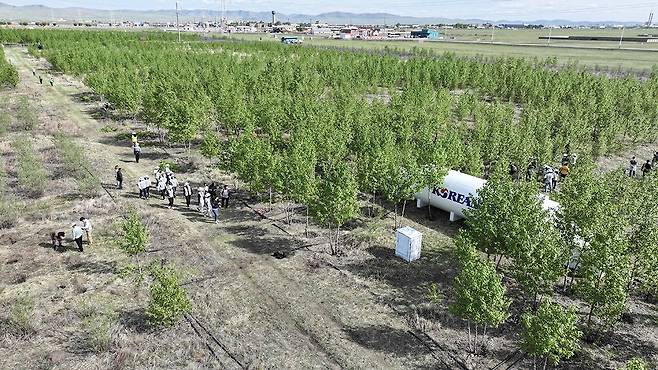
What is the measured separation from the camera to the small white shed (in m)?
24.6

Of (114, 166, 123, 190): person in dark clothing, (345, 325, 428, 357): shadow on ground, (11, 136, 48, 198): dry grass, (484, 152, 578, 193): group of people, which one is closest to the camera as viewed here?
(345, 325, 428, 357): shadow on ground

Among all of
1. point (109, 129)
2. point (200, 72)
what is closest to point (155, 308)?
point (109, 129)

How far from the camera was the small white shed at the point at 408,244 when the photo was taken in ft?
80.7

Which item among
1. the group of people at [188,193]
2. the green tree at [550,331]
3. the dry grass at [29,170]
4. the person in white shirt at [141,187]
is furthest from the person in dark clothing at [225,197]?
the green tree at [550,331]

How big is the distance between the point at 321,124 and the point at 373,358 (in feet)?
77.9

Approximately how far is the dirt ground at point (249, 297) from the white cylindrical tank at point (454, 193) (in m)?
1.19

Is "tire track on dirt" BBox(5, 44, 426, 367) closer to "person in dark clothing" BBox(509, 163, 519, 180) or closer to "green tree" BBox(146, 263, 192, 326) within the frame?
"green tree" BBox(146, 263, 192, 326)

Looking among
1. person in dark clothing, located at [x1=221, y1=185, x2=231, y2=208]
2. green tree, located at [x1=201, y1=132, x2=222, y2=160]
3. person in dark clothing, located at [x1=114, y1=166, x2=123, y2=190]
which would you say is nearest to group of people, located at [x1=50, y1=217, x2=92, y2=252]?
person in dark clothing, located at [x1=114, y1=166, x2=123, y2=190]

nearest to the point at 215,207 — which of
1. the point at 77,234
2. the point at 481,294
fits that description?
the point at 77,234

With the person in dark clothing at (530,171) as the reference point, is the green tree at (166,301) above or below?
below

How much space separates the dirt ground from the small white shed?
0.50 metres

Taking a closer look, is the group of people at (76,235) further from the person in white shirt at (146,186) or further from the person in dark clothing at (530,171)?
the person in dark clothing at (530,171)

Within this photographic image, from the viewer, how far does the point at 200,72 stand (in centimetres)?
7050

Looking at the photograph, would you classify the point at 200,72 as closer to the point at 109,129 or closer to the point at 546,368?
the point at 109,129
